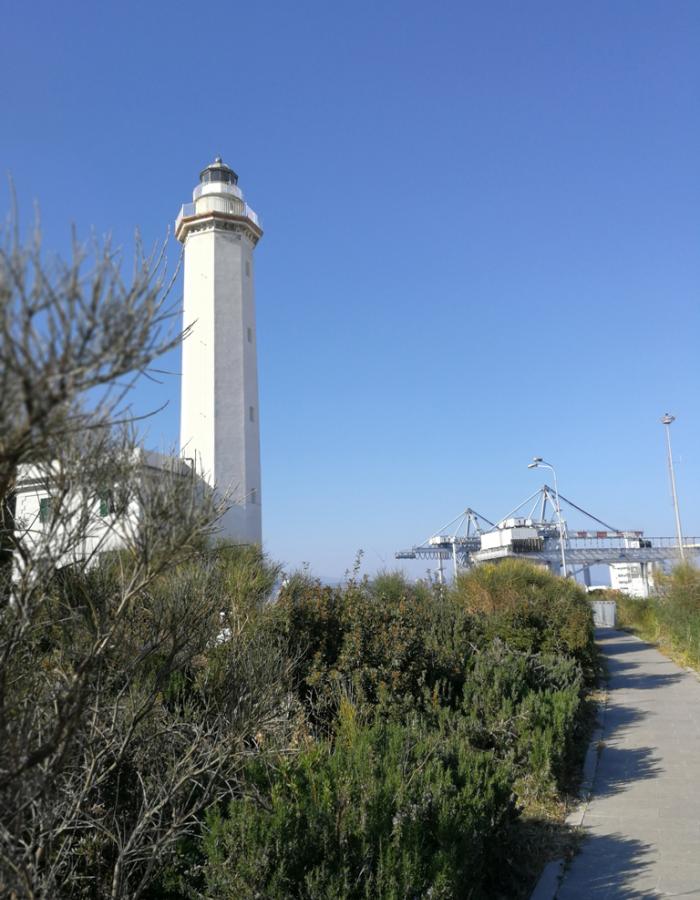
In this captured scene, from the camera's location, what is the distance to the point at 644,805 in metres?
7.07

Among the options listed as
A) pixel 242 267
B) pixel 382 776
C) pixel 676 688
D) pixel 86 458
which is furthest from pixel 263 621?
pixel 242 267

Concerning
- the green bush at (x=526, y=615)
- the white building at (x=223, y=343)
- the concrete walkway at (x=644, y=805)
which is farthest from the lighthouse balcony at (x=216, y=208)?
the concrete walkway at (x=644, y=805)

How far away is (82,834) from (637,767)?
6490 millimetres

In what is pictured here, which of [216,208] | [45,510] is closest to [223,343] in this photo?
[216,208]

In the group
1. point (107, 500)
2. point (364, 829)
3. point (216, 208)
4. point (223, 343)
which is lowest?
point (364, 829)

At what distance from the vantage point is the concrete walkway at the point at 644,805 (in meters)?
5.25

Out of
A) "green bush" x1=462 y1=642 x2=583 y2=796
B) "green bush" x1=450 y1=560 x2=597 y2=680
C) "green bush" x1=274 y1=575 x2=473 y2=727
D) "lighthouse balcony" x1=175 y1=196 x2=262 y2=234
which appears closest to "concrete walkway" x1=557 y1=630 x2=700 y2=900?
"green bush" x1=462 y1=642 x2=583 y2=796

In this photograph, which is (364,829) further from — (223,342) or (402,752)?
(223,342)

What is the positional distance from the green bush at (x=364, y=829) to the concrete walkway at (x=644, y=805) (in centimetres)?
88

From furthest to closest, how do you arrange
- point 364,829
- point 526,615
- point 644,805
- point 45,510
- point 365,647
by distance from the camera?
point 526,615
point 365,647
point 644,805
point 364,829
point 45,510

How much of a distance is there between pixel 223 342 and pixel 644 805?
22.8m

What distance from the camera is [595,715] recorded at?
11.5m

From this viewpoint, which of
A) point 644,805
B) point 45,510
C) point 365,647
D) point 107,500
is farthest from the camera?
point 365,647

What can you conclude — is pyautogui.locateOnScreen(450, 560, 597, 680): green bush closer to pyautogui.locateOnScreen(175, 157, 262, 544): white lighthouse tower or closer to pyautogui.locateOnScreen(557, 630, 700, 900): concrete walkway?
pyautogui.locateOnScreen(557, 630, 700, 900): concrete walkway
